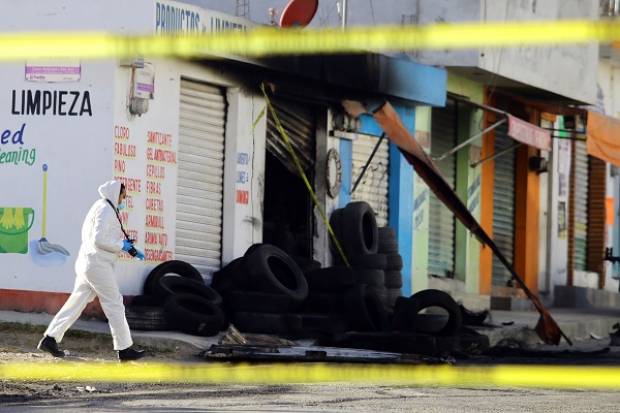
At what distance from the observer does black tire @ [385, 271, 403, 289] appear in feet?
71.4

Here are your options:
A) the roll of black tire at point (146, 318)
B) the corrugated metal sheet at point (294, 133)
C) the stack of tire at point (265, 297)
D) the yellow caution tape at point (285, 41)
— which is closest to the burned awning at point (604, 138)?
the yellow caution tape at point (285, 41)

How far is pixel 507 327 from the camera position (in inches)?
885

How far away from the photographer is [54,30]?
18500 mm

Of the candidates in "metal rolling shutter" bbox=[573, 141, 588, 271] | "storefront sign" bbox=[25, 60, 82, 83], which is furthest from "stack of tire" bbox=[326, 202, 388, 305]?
"metal rolling shutter" bbox=[573, 141, 588, 271]

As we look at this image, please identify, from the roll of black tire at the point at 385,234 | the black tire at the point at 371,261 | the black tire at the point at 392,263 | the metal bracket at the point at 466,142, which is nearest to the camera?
the black tire at the point at 371,261

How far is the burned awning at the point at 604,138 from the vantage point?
87.9 feet

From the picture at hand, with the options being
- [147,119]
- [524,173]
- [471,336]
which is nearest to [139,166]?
[147,119]

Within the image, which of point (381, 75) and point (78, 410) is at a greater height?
point (381, 75)

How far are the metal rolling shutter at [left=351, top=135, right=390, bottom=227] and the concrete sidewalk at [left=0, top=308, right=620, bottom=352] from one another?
88.6 inches

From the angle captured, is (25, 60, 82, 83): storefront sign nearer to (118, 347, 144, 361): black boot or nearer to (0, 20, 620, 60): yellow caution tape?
(0, 20, 620, 60): yellow caution tape

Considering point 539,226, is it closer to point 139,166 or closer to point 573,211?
point 573,211

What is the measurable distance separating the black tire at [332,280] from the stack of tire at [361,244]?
90 cm

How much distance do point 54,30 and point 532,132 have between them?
9.48m

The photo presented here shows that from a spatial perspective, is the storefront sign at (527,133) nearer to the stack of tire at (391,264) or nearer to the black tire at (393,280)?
the stack of tire at (391,264)
